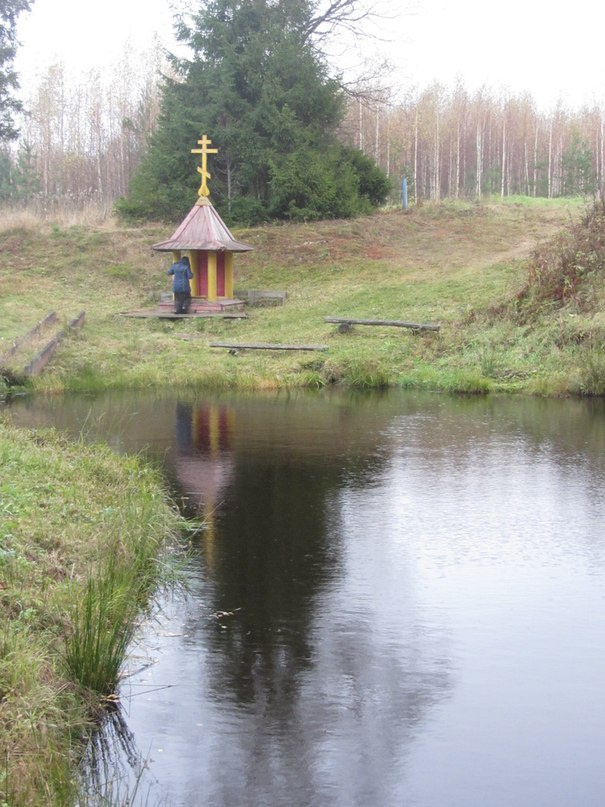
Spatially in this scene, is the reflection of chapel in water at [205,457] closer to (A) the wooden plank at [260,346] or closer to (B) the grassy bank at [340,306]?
(B) the grassy bank at [340,306]

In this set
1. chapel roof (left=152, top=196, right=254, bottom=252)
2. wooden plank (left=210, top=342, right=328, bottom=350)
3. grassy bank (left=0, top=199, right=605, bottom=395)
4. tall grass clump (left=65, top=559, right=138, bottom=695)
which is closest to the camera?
tall grass clump (left=65, top=559, right=138, bottom=695)

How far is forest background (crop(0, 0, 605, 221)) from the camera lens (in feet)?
194

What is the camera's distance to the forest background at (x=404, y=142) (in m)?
59.0

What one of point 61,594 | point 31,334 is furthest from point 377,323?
point 61,594

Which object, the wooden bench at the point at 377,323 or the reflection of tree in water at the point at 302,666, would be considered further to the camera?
the wooden bench at the point at 377,323

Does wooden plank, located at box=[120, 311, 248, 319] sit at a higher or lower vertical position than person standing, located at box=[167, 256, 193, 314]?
lower

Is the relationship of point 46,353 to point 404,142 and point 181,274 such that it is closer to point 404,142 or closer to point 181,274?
point 181,274

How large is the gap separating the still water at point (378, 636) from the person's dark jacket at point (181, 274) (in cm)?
1359

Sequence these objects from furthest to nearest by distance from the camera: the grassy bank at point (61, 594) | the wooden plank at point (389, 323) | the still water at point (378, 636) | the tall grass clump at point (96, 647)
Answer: the wooden plank at point (389, 323) → the tall grass clump at point (96, 647) → the still water at point (378, 636) → the grassy bank at point (61, 594)

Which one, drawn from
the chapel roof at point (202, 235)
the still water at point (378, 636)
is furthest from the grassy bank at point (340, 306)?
the still water at point (378, 636)

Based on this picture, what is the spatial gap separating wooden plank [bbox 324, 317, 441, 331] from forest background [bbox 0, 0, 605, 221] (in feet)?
102

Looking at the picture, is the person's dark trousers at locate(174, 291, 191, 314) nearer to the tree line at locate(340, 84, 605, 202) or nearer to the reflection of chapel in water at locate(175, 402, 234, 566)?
the reflection of chapel in water at locate(175, 402, 234, 566)

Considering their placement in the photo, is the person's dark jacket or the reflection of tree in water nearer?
the reflection of tree in water

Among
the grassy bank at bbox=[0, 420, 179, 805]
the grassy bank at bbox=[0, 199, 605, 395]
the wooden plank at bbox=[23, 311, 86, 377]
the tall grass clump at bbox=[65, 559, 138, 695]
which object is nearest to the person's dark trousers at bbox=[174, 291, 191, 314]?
the grassy bank at bbox=[0, 199, 605, 395]
